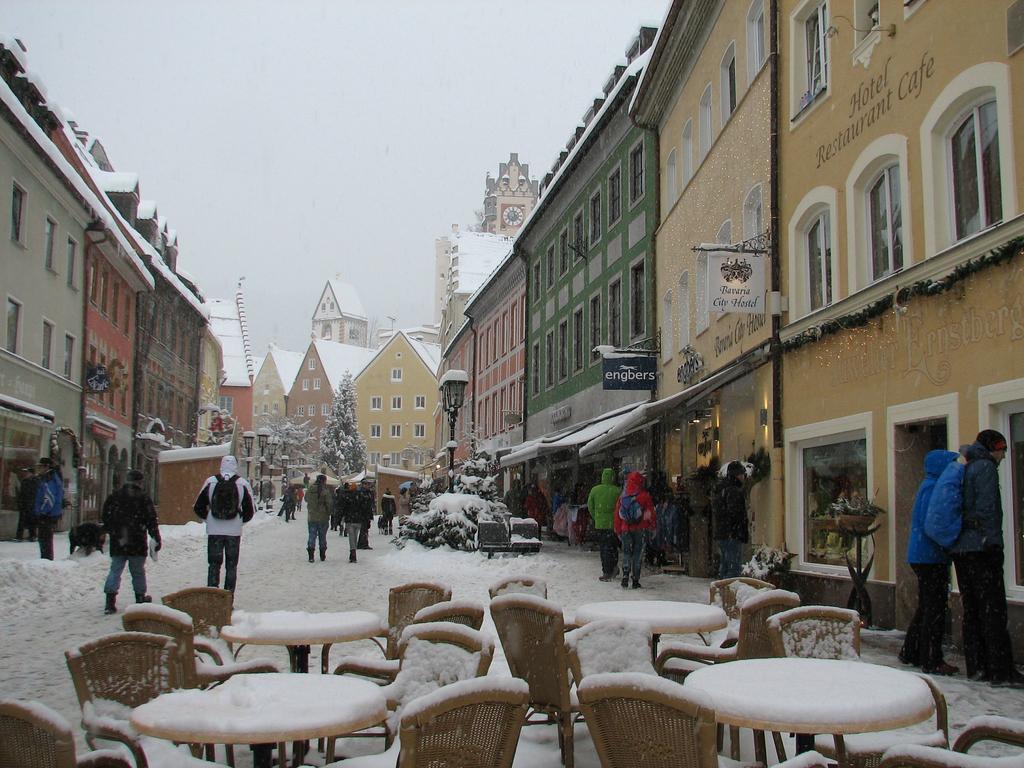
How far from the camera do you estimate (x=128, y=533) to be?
38.4 ft

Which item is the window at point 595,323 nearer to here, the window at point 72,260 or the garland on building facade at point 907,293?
the garland on building facade at point 907,293

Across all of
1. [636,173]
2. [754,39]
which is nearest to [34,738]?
[754,39]

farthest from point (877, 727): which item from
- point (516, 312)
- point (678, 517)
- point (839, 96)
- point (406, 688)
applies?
point (516, 312)

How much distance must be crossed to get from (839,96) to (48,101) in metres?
21.2

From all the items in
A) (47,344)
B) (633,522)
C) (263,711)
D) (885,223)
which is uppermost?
(47,344)

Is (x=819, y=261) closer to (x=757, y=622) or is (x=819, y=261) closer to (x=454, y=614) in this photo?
(x=757, y=622)

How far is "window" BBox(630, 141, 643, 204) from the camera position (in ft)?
78.3

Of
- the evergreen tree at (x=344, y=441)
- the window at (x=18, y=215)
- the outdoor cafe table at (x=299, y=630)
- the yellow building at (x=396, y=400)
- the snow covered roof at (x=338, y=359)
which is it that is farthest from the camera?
the snow covered roof at (x=338, y=359)

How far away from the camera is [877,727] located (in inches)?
150

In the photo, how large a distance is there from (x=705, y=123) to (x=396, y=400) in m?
80.7

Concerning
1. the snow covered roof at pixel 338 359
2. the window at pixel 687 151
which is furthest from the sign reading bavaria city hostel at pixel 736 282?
the snow covered roof at pixel 338 359

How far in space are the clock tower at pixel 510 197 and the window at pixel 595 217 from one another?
99.9 metres

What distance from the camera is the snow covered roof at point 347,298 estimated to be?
Answer: 161125 mm

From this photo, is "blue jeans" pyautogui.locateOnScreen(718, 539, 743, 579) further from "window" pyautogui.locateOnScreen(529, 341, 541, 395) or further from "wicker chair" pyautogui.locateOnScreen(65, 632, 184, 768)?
"window" pyautogui.locateOnScreen(529, 341, 541, 395)
